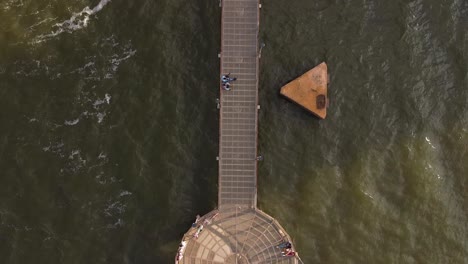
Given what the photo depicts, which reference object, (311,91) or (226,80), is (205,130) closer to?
(226,80)

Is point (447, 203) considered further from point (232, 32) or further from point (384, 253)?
point (232, 32)

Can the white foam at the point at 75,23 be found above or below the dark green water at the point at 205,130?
above

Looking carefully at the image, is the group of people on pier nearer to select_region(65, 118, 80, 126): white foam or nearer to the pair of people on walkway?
the pair of people on walkway

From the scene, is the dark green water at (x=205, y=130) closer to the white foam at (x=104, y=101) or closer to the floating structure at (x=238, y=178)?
the white foam at (x=104, y=101)

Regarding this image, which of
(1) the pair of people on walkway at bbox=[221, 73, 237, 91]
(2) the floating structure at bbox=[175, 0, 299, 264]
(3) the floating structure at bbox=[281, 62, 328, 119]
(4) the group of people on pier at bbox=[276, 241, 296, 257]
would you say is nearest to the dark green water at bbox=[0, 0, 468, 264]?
(3) the floating structure at bbox=[281, 62, 328, 119]

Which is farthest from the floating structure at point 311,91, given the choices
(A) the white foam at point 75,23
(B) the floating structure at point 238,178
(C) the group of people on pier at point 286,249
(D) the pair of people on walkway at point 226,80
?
(A) the white foam at point 75,23

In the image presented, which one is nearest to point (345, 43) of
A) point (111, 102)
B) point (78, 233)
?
point (111, 102)
